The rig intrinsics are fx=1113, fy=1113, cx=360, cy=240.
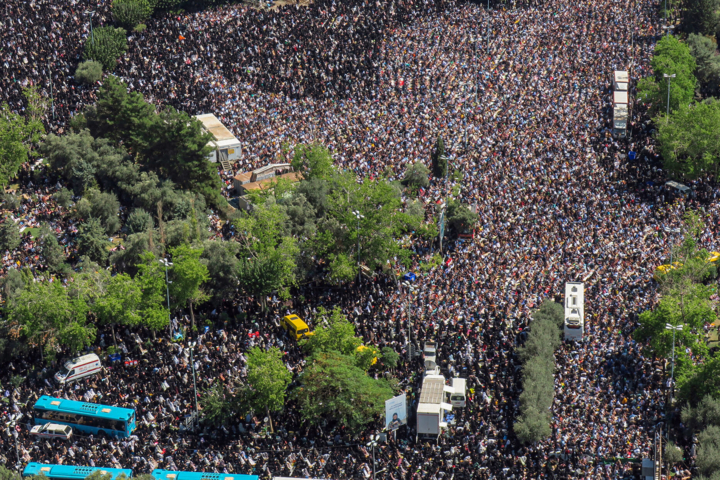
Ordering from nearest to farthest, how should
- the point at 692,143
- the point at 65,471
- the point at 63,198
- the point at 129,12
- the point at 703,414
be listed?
the point at 65,471 < the point at 703,414 < the point at 63,198 < the point at 692,143 < the point at 129,12

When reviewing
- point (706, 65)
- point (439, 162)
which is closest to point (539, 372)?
point (439, 162)

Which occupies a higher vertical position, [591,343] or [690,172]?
[690,172]

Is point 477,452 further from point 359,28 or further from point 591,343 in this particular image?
point 359,28

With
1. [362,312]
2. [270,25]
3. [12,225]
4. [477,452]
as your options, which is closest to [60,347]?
[12,225]

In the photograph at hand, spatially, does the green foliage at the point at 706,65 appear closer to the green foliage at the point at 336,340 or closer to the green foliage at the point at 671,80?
the green foliage at the point at 671,80

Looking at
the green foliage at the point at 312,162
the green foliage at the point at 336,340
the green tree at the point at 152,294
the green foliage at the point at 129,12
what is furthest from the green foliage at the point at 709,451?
the green foliage at the point at 129,12

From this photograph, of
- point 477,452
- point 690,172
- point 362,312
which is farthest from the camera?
point 690,172


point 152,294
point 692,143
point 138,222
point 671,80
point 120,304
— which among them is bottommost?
point 120,304

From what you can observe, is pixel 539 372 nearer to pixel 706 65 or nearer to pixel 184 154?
pixel 184 154
